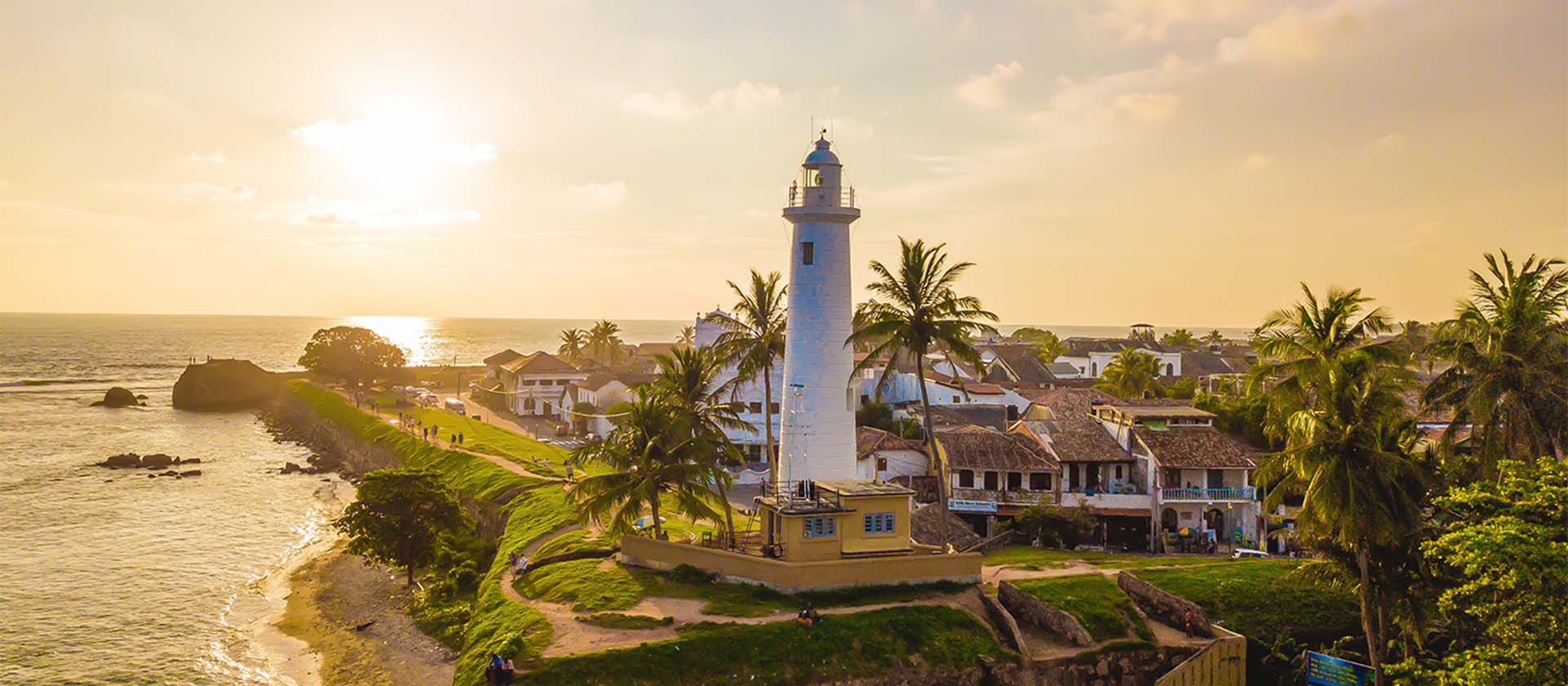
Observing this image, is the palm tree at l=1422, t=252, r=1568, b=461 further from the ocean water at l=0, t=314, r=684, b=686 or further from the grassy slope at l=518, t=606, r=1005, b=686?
the ocean water at l=0, t=314, r=684, b=686

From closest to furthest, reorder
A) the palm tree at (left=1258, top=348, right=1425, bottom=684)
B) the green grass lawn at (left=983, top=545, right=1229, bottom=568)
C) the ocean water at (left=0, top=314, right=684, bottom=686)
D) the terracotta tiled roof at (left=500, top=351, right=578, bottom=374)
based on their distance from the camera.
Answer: the palm tree at (left=1258, top=348, right=1425, bottom=684), the ocean water at (left=0, top=314, right=684, bottom=686), the green grass lawn at (left=983, top=545, right=1229, bottom=568), the terracotta tiled roof at (left=500, top=351, right=578, bottom=374)

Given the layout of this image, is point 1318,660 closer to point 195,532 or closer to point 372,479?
point 372,479

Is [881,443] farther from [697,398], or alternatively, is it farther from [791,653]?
[791,653]

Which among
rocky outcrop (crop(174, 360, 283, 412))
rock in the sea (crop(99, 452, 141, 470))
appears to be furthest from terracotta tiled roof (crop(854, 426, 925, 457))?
rocky outcrop (crop(174, 360, 283, 412))

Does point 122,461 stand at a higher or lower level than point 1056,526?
lower

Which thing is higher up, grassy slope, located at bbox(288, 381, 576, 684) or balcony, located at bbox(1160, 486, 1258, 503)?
balcony, located at bbox(1160, 486, 1258, 503)

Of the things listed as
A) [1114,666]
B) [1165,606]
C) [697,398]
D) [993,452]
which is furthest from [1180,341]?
[1114,666]
